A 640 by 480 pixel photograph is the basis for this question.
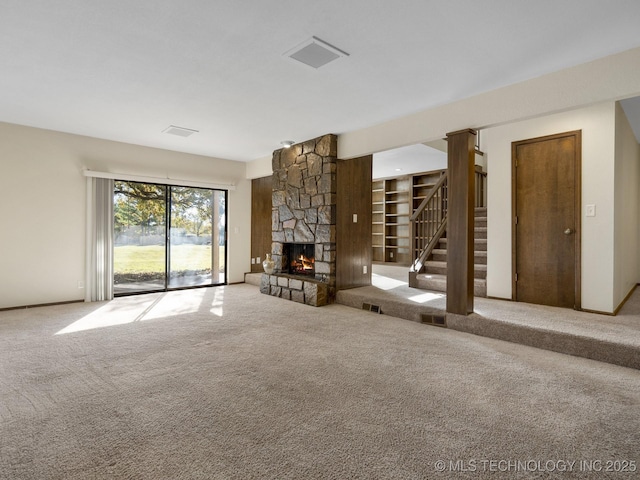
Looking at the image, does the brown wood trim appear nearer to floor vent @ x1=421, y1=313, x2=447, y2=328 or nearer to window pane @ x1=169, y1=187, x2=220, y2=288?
floor vent @ x1=421, y1=313, x2=447, y2=328

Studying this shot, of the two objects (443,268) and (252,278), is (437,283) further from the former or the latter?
(252,278)

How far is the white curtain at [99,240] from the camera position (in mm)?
5355

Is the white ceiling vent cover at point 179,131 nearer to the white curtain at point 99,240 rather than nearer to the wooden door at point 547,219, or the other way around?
the white curtain at point 99,240

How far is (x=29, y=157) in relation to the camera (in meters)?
4.84

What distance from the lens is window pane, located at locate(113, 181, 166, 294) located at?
230 inches

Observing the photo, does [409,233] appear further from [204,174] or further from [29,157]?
[29,157]

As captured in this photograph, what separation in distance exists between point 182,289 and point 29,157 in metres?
3.05

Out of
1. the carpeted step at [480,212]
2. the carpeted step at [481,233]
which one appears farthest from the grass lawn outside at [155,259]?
the carpeted step at [480,212]

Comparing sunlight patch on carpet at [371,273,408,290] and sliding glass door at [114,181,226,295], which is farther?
sliding glass door at [114,181,226,295]

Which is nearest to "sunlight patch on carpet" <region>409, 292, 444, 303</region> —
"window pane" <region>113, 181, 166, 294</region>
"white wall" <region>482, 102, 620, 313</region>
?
"white wall" <region>482, 102, 620, 313</region>

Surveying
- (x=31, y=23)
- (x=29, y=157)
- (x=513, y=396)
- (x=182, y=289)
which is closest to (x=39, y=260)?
(x=29, y=157)

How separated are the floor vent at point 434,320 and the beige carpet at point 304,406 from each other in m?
0.25

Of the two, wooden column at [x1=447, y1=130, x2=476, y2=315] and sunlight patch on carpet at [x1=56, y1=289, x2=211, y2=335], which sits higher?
wooden column at [x1=447, y1=130, x2=476, y2=315]

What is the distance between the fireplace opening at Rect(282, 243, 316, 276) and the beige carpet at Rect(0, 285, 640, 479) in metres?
→ 2.35
